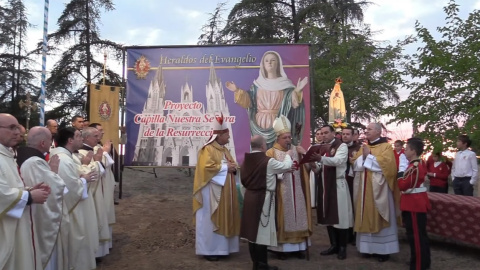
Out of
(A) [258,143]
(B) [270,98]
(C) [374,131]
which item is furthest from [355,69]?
(A) [258,143]

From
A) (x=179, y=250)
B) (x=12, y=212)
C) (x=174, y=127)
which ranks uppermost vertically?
(x=174, y=127)

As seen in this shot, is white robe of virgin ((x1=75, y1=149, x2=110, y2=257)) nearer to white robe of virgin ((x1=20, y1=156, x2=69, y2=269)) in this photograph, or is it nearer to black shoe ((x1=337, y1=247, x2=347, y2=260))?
white robe of virgin ((x1=20, y1=156, x2=69, y2=269))

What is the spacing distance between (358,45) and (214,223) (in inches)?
495

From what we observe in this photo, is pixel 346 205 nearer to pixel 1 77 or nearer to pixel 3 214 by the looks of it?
pixel 3 214

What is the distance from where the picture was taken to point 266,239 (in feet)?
19.2

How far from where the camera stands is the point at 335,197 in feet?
22.0

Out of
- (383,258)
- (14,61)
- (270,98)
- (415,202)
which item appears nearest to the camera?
(415,202)

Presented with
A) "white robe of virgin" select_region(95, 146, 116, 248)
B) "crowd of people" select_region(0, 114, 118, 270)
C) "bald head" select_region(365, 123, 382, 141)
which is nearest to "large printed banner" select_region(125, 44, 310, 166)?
"white robe of virgin" select_region(95, 146, 116, 248)

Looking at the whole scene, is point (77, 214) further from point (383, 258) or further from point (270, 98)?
point (270, 98)

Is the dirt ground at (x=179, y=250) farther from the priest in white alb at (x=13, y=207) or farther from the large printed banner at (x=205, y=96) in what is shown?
the priest in white alb at (x=13, y=207)

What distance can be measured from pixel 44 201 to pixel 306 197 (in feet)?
12.6

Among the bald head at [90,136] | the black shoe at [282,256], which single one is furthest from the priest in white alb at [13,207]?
the black shoe at [282,256]

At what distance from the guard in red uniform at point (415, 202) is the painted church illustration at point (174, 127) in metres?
5.28

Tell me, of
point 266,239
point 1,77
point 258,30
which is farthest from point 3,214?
point 1,77
